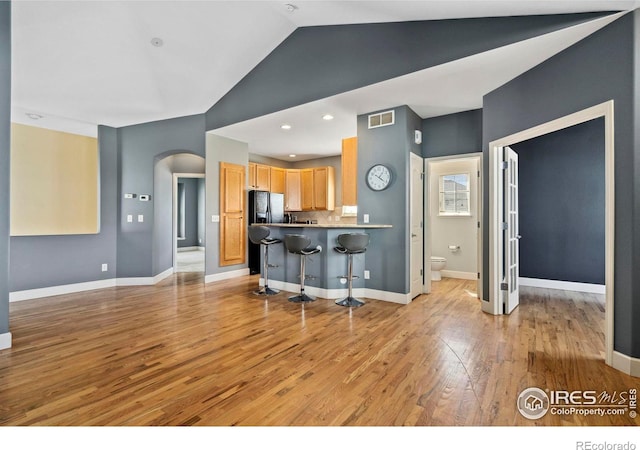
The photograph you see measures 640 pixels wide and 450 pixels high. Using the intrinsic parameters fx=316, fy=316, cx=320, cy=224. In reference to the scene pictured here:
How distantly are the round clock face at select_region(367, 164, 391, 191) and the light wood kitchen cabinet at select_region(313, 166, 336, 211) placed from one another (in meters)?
2.89

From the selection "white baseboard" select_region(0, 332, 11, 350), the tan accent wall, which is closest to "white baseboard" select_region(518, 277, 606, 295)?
"white baseboard" select_region(0, 332, 11, 350)

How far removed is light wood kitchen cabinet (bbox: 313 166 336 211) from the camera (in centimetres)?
750

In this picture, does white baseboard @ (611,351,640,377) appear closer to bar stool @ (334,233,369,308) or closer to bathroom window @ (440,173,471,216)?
bar stool @ (334,233,369,308)

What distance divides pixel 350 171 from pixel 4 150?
4.15 meters

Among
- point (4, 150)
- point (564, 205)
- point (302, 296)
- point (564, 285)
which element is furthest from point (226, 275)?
point (564, 205)

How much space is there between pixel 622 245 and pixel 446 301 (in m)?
2.32

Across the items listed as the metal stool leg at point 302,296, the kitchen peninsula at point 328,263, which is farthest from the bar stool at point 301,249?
the kitchen peninsula at point 328,263

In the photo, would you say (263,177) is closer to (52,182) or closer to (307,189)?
(307,189)

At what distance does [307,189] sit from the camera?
25.6 feet

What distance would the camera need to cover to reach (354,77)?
3854mm

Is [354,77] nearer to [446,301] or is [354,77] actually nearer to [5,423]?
[446,301]

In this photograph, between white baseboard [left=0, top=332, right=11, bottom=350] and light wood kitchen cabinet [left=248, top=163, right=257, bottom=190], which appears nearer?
white baseboard [left=0, top=332, right=11, bottom=350]

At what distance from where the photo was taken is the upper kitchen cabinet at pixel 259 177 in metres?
7.09
